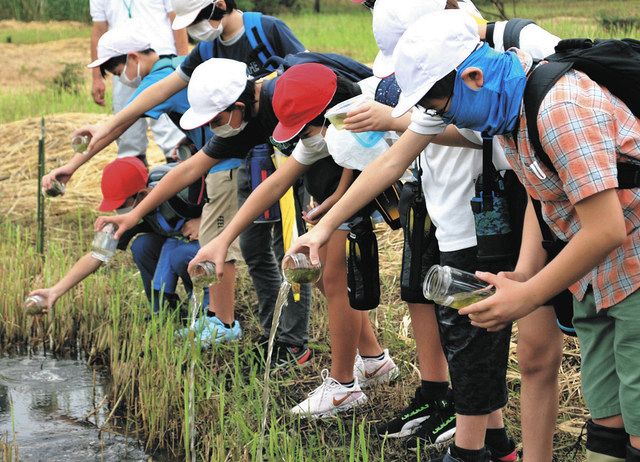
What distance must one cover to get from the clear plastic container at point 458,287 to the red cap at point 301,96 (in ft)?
3.09

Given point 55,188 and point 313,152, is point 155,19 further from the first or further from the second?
point 313,152

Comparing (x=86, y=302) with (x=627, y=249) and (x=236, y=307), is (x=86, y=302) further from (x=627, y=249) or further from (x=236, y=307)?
(x=627, y=249)

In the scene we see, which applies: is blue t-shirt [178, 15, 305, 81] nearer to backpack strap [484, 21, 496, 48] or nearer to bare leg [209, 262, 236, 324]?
bare leg [209, 262, 236, 324]

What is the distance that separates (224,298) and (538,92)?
2.51 m

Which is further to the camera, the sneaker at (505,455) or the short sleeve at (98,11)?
the short sleeve at (98,11)

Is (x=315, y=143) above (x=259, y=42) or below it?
below

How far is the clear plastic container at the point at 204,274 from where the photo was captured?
3.48m

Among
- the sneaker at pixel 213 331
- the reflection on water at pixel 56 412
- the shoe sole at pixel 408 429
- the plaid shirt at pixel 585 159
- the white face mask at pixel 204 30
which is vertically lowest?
the reflection on water at pixel 56 412

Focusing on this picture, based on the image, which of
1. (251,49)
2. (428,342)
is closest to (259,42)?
(251,49)

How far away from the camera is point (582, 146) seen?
2162 millimetres

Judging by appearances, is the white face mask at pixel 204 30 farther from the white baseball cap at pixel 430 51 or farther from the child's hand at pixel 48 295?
the white baseball cap at pixel 430 51

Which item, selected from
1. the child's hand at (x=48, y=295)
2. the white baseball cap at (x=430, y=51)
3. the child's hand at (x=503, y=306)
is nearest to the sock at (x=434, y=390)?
the child's hand at (x=503, y=306)

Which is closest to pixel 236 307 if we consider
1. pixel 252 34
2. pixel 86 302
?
pixel 86 302

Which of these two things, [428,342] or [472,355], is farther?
[428,342]
